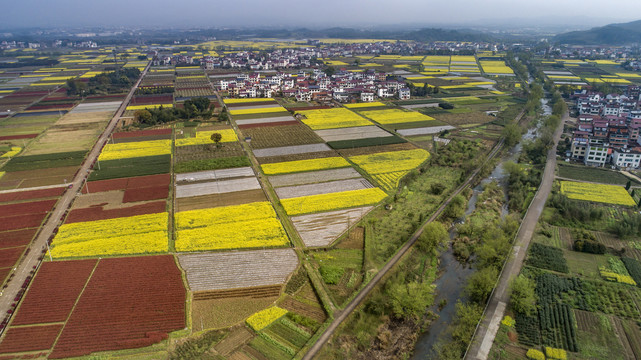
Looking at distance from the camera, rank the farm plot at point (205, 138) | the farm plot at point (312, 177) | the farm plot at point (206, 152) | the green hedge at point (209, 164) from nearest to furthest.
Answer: the farm plot at point (312, 177)
the green hedge at point (209, 164)
the farm plot at point (206, 152)
the farm plot at point (205, 138)

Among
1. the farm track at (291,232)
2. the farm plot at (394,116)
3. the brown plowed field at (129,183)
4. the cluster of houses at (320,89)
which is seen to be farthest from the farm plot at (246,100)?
the brown plowed field at (129,183)

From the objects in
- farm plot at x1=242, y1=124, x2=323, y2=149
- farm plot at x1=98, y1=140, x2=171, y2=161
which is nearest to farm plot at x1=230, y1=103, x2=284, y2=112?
farm plot at x1=242, y1=124, x2=323, y2=149

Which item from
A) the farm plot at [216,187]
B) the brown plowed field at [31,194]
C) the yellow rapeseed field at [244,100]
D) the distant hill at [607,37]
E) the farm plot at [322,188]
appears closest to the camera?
the brown plowed field at [31,194]

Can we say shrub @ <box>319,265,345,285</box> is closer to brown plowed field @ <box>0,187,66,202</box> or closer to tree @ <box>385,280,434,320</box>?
tree @ <box>385,280,434,320</box>

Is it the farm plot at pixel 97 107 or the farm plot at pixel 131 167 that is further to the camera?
the farm plot at pixel 97 107

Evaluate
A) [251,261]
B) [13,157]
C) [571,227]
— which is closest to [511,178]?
[571,227]

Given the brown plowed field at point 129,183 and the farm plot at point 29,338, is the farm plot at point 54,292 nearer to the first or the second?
the farm plot at point 29,338

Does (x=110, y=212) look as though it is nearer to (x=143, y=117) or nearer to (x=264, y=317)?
(x=264, y=317)
